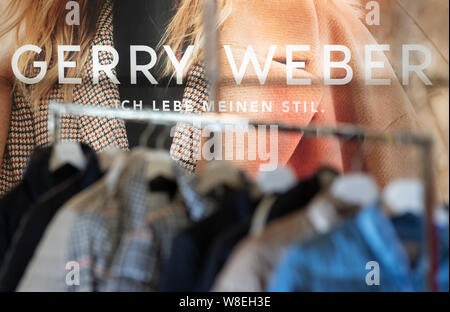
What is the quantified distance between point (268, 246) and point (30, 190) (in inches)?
29.8

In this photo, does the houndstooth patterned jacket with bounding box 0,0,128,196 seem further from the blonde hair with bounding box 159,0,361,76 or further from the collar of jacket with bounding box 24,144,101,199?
the collar of jacket with bounding box 24,144,101,199

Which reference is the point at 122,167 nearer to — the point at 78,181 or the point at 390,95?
the point at 78,181

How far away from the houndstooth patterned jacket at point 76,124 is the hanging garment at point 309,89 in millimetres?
303

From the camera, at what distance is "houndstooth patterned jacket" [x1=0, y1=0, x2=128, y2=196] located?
285cm

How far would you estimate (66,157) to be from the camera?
6.10ft

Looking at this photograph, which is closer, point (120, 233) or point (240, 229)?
point (240, 229)

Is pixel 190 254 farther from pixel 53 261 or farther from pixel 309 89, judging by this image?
pixel 309 89

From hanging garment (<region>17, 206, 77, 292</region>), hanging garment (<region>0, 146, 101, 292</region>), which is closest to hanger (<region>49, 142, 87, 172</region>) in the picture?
hanging garment (<region>0, 146, 101, 292</region>)

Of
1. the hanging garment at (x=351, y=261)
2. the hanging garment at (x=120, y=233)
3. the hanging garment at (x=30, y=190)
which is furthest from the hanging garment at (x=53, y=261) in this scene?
the hanging garment at (x=351, y=261)

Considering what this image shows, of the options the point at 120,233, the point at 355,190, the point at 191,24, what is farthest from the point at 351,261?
the point at 191,24

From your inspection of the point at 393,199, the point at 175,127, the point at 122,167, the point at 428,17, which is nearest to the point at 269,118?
the point at 175,127

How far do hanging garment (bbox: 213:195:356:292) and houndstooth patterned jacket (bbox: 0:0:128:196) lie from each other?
154cm

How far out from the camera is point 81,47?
9.36 feet
